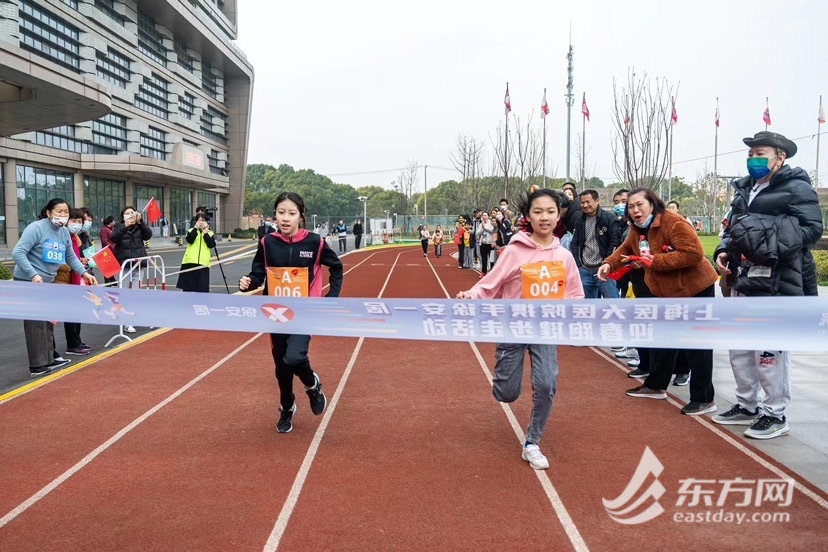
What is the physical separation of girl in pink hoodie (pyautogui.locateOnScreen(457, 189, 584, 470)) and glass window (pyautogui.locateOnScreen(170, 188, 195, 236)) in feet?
155

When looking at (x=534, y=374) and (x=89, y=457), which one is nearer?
(x=534, y=374)

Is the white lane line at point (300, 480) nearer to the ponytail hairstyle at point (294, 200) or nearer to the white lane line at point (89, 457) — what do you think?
the white lane line at point (89, 457)

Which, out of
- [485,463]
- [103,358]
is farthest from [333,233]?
[485,463]

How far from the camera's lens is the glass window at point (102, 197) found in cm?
3716

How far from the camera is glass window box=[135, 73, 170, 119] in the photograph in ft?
141

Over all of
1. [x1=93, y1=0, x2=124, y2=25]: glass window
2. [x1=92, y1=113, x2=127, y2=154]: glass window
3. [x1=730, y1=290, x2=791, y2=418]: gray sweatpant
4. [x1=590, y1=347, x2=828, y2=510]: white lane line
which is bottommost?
[x1=590, y1=347, x2=828, y2=510]: white lane line

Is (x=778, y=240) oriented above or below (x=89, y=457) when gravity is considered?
above

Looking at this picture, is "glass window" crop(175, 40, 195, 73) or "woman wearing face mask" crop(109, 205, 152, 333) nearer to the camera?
"woman wearing face mask" crop(109, 205, 152, 333)

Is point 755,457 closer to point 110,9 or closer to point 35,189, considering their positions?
point 35,189

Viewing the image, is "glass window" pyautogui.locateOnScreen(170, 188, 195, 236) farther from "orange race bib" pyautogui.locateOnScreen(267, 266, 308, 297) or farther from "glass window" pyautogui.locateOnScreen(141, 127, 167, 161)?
"orange race bib" pyautogui.locateOnScreen(267, 266, 308, 297)

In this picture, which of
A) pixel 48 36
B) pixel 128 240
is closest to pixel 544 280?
pixel 128 240

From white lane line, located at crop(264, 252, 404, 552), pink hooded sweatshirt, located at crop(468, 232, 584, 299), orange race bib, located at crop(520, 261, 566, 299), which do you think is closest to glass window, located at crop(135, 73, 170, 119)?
white lane line, located at crop(264, 252, 404, 552)

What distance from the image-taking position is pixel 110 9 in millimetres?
39031

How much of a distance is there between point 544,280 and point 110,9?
1683 inches
